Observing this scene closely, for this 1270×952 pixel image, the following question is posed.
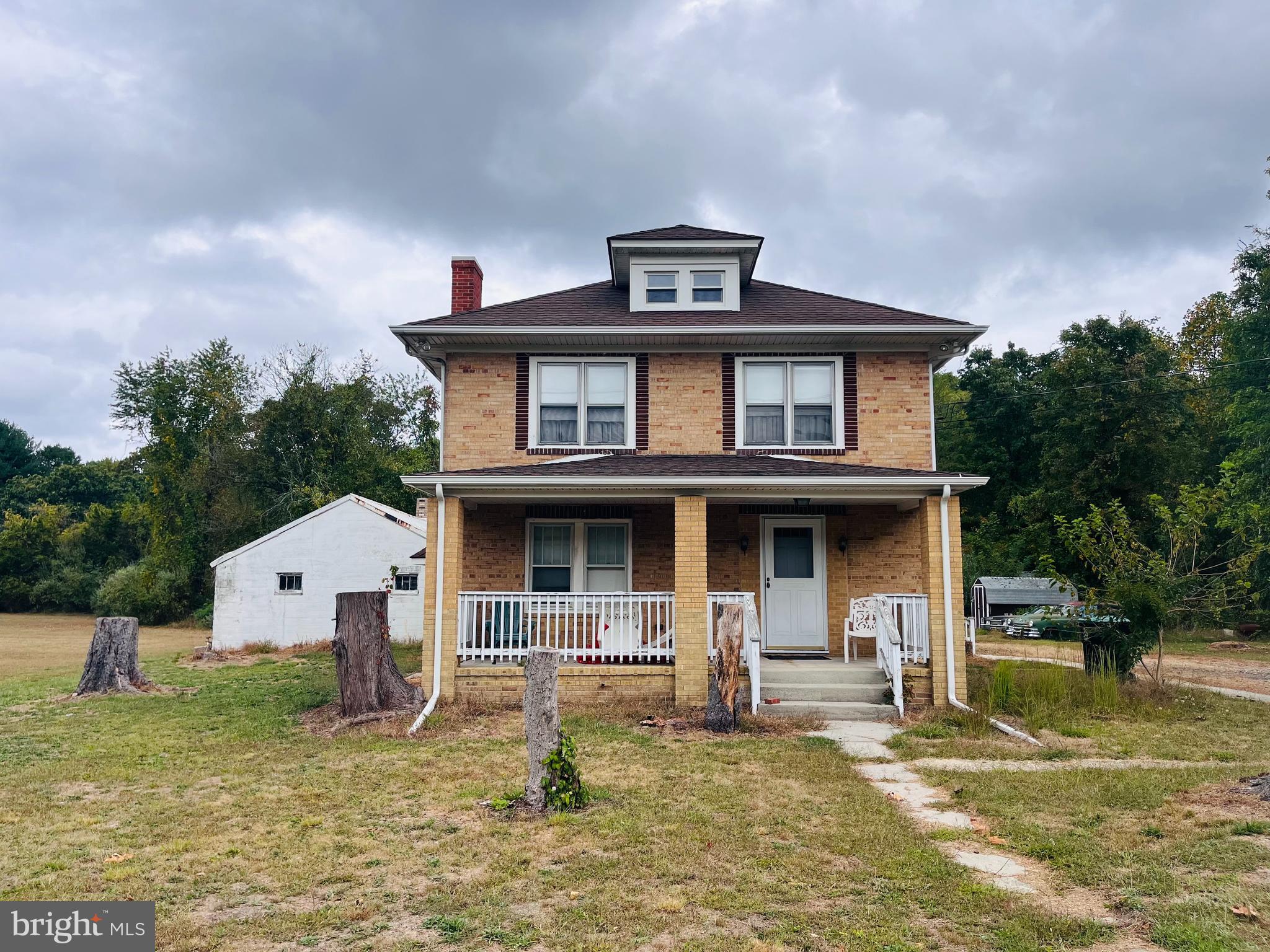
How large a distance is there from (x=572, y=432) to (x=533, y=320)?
205 centimetres

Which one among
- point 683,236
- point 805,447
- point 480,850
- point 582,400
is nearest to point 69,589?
point 582,400

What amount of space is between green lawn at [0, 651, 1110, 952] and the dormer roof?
892cm

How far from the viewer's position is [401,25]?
1552 centimetres

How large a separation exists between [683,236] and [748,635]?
774 centimetres

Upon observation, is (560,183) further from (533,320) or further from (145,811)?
(145,811)

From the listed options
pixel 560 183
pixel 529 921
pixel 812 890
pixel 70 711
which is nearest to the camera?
pixel 529 921

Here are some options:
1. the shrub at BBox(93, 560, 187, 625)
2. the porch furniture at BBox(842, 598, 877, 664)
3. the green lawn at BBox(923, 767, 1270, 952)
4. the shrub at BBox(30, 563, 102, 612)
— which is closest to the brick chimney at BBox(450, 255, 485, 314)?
the porch furniture at BBox(842, 598, 877, 664)

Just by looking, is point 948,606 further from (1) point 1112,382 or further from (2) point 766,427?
(1) point 1112,382

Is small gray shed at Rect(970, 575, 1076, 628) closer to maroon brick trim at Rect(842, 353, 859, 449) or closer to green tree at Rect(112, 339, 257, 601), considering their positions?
maroon brick trim at Rect(842, 353, 859, 449)

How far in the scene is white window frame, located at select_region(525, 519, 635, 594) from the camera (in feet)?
46.9

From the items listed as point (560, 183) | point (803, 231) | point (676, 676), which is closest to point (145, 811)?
point (676, 676)

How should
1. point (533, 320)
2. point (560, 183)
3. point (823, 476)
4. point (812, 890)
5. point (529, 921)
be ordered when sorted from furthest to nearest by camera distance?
point (560, 183), point (533, 320), point (823, 476), point (812, 890), point (529, 921)

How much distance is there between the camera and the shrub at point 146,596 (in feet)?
123

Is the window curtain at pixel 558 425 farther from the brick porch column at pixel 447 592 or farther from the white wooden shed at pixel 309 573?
the white wooden shed at pixel 309 573
